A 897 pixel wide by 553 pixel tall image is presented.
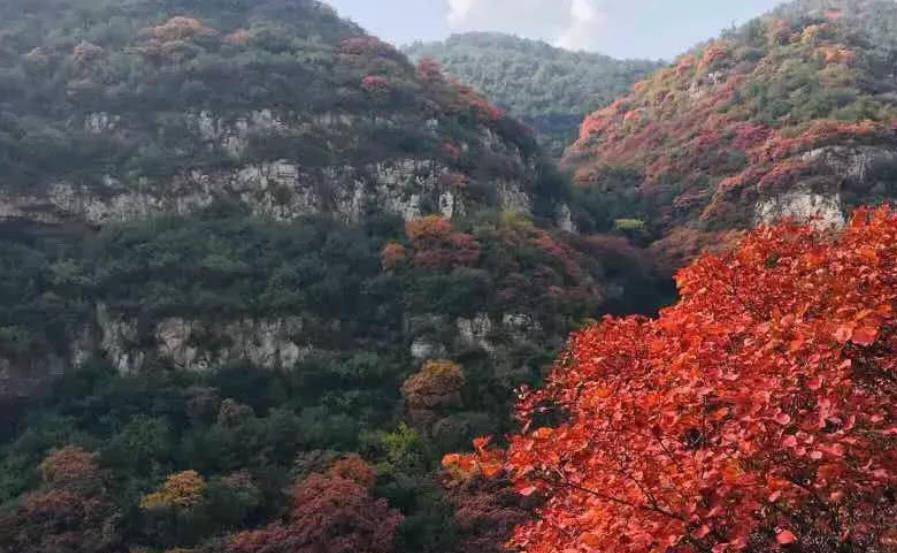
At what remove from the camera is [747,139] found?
4334cm

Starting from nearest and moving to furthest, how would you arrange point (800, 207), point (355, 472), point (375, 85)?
point (355, 472), point (800, 207), point (375, 85)

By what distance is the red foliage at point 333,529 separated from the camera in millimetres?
16781

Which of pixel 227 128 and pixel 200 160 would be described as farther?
pixel 227 128

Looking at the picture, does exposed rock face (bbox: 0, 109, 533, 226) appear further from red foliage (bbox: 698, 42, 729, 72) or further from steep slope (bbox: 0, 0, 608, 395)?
red foliage (bbox: 698, 42, 729, 72)

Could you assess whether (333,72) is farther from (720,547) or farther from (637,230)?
(720,547)

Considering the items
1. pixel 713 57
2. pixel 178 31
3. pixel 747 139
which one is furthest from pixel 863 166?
pixel 178 31

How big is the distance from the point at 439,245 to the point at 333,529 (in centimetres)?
1432

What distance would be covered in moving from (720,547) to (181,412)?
20068 millimetres

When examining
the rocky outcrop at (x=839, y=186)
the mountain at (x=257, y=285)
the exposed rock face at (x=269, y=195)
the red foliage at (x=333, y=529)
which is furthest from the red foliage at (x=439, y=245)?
the rocky outcrop at (x=839, y=186)

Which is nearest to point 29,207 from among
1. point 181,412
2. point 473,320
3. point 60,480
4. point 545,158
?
point 181,412

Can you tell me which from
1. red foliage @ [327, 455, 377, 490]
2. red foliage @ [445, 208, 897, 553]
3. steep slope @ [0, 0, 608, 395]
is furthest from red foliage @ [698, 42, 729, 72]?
red foliage @ [445, 208, 897, 553]

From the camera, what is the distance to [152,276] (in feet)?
90.1

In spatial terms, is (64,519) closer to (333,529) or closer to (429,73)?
(333,529)

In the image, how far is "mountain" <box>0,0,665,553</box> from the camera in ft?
61.6
